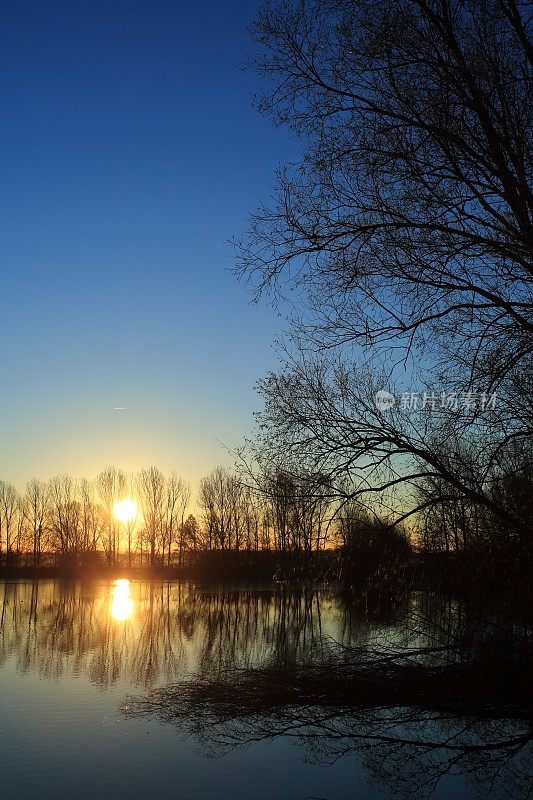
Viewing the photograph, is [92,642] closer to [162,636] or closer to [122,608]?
[162,636]

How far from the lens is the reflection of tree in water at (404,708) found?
28.9 ft

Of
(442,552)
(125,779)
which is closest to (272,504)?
(442,552)

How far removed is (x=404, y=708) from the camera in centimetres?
1098

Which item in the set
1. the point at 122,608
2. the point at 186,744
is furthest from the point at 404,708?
the point at 122,608

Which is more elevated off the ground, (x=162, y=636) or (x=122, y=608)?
(x=162, y=636)

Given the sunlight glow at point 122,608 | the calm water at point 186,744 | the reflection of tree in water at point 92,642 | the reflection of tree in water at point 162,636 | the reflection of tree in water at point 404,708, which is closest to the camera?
the calm water at point 186,744

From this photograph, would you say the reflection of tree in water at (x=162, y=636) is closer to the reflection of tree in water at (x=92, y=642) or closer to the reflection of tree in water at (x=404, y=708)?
the reflection of tree in water at (x=92, y=642)

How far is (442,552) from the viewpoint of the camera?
10.9m

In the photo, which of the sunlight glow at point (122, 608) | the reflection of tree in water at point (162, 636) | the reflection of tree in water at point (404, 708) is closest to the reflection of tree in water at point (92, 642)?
the reflection of tree in water at point (162, 636)

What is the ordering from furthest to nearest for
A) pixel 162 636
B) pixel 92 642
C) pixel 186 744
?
pixel 162 636
pixel 92 642
pixel 186 744

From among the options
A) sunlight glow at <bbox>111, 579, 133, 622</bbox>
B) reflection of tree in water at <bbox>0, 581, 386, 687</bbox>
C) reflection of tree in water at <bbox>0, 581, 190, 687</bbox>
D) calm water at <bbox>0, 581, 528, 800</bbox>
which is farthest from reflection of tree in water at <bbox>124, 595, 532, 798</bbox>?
sunlight glow at <bbox>111, 579, 133, 622</bbox>

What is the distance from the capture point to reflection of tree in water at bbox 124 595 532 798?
882 centimetres

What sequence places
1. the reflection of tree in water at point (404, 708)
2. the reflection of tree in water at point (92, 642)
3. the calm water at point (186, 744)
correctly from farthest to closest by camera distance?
1. the reflection of tree in water at point (92, 642)
2. the reflection of tree in water at point (404, 708)
3. the calm water at point (186, 744)

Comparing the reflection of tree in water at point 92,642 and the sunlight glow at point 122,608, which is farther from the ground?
the reflection of tree in water at point 92,642
